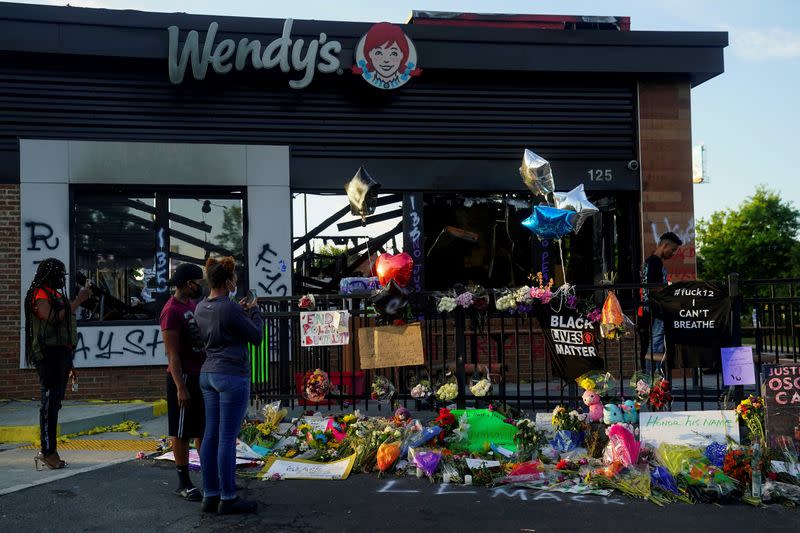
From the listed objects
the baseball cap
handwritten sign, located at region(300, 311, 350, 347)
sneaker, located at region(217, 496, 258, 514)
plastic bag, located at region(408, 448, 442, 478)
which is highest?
the baseball cap

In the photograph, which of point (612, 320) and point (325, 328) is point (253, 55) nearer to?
point (325, 328)

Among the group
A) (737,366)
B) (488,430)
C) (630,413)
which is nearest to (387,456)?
(488,430)

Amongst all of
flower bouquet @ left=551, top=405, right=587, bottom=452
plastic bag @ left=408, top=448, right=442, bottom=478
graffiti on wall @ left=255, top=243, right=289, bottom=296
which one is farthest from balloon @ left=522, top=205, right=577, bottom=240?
graffiti on wall @ left=255, top=243, right=289, bottom=296

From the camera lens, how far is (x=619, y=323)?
23.8 feet

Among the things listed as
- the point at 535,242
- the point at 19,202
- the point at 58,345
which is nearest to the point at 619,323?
the point at 58,345

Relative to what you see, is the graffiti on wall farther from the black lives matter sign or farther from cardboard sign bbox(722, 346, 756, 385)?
cardboard sign bbox(722, 346, 756, 385)

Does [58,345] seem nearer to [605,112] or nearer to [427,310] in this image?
[427,310]

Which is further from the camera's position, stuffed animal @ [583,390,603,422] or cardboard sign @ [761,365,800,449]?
stuffed animal @ [583,390,603,422]

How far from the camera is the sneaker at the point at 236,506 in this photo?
5.53m

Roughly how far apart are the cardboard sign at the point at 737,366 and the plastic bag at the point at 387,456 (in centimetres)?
309

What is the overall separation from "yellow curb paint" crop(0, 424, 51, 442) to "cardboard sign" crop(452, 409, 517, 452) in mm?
4927

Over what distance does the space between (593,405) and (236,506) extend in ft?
10.8

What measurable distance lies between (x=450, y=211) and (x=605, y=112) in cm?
322

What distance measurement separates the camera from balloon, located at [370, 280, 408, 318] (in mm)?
7746
